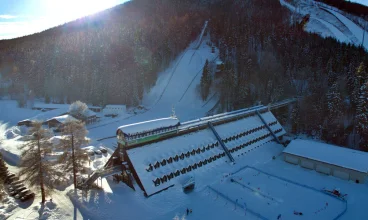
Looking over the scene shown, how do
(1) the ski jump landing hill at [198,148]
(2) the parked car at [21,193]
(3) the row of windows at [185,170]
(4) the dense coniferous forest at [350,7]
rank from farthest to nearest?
(4) the dense coniferous forest at [350,7] < (1) the ski jump landing hill at [198,148] < (3) the row of windows at [185,170] < (2) the parked car at [21,193]

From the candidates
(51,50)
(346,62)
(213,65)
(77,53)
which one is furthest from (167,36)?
(346,62)

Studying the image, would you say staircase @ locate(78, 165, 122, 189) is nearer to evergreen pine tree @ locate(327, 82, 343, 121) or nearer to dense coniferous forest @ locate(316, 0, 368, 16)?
evergreen pine tree @ locate(327, 82, 343, 121)

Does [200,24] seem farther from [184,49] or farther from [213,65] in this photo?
[213,65]

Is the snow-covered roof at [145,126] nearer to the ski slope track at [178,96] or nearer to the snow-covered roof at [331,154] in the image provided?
the snow-covered roof at [331,154]

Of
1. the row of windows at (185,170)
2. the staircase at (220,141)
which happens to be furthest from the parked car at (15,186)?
the staircase at (220,141)

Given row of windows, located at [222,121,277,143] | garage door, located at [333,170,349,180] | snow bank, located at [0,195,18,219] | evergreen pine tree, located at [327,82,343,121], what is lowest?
garage door, located at [333,170,349,180]

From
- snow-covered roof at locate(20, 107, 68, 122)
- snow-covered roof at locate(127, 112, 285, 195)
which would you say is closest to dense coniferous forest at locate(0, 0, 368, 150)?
snow-covered roof at locate(20, 107, 68, 122)
